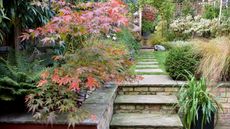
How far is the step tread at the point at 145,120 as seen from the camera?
3.85 metres

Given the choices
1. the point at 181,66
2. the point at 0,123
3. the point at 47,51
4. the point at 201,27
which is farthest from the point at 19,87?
the point at 201,27

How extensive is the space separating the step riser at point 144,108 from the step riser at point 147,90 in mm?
436

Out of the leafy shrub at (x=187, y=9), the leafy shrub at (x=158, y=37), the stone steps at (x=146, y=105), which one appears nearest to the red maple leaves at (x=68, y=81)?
the stone steps at (x=146, y=105)

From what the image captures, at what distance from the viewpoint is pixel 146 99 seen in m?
4.46

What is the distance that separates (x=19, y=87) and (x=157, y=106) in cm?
215

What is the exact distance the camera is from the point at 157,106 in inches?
171

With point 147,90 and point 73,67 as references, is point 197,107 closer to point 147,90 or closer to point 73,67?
point 147,90

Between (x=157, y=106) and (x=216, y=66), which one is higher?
(x=216, y=66)

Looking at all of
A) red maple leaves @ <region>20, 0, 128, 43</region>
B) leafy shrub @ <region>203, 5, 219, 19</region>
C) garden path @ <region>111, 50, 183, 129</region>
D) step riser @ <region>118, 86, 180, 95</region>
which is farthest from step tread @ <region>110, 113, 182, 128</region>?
leafy shrub @ <region>203, 5, 219, 19</region>

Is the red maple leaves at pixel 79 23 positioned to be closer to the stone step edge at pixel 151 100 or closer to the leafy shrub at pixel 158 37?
A: the stone step edge at pixel 151 100

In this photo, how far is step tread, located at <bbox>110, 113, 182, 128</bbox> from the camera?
385 centimetres

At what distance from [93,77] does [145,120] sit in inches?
58.3

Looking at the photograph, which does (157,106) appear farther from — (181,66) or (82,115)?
(82,115)

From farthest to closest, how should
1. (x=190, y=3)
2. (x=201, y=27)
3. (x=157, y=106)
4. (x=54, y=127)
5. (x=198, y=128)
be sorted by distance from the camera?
(x=190, y=3)
(x=201, y=27)
(x=157, y=106)
(x=198, y=128)
(x=54, y=127)
